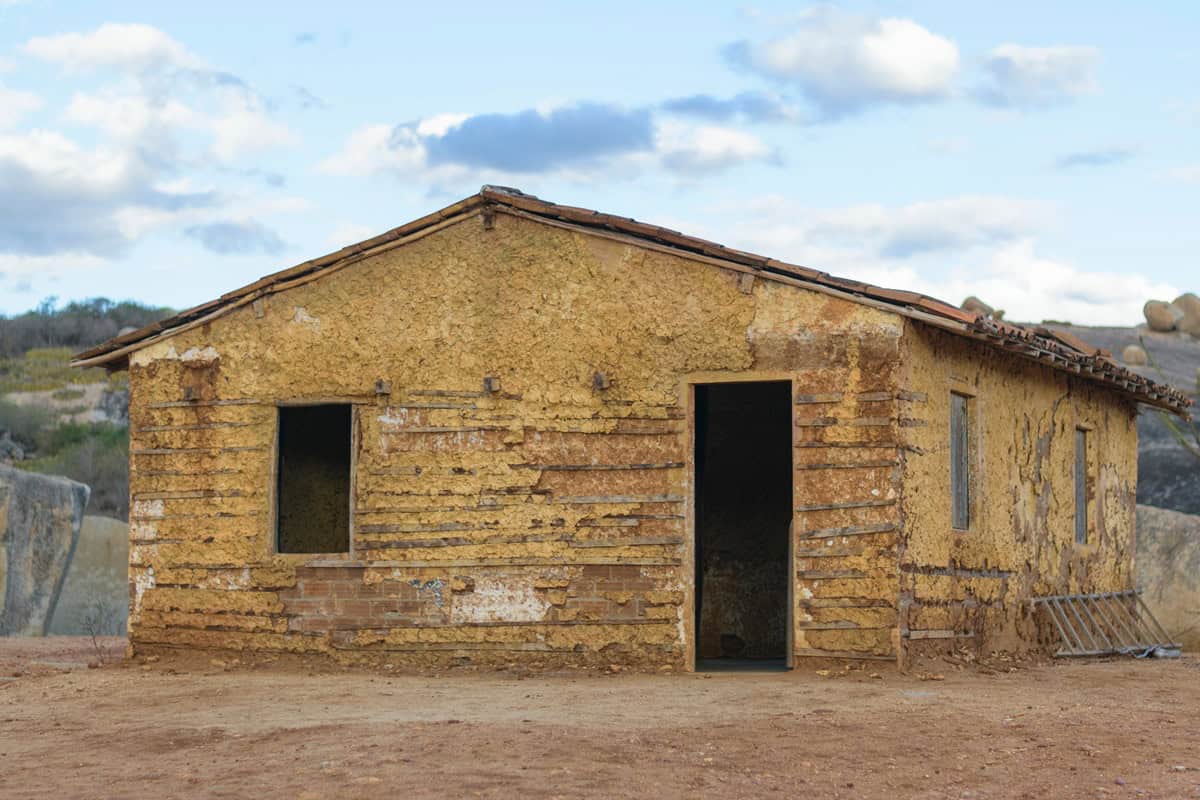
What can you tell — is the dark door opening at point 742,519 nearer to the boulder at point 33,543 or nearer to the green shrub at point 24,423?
the boulder at point 33,543

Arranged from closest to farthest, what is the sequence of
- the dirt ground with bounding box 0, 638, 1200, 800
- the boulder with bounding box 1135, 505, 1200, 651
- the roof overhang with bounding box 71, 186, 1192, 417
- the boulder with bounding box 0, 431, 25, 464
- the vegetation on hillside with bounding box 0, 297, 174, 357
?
the dirt ground with bounding box 0, 638, 1200, 800, the roof overhang with bounding box 71, 186, 1192, 417, the boulder with bounding box 1135, 505, 1200, 651, the boulder with bounding box 0, 431, 25, 464, the vegetation on hillside with bounding box 0, 297, 174, 357

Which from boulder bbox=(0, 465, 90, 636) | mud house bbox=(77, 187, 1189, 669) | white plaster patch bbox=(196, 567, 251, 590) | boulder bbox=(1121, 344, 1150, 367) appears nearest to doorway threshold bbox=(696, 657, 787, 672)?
mud house bbox=(77, 187, 1189, 669)

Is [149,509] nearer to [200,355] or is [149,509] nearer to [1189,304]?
[200,355]

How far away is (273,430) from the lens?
43.0ft

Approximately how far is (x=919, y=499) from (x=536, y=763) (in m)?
4.91

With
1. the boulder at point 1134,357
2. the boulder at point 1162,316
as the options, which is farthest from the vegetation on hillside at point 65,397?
the boulder at point 1162,316

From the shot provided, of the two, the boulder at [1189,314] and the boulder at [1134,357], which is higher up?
the boulder at [1189,314]

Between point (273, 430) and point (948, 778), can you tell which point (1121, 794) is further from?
point (273, 430)

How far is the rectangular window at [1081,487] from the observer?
16.0 m

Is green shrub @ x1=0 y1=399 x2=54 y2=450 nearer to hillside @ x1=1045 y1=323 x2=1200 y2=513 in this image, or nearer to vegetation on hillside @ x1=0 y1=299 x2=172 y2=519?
vegetation on hillside @ x1=0 y1=299 x2=172 y2=519

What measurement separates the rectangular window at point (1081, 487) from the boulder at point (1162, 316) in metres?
35.7

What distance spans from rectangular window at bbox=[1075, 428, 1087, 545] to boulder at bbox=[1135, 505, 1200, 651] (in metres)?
3.04

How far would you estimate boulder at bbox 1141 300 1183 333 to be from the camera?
4966 centimetres

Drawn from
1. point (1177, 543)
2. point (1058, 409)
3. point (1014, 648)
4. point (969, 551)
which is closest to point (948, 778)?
point (969, 551)
